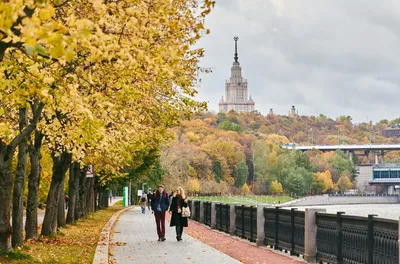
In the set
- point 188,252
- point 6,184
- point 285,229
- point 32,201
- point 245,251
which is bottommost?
point 245,251

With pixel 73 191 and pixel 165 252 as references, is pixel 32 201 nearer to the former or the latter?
pixel 165 252

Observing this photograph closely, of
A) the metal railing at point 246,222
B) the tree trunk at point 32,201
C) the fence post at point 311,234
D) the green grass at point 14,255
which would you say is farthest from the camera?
the metal railing at point 246,222

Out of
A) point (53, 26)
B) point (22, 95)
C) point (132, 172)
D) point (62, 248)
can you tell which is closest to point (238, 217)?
point (62, 248)

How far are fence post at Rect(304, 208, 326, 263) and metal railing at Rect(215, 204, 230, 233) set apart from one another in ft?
42.2

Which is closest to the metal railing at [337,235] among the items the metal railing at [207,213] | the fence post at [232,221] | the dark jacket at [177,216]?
the dark jacket at [177,216]

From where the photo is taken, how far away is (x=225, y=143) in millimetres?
194750

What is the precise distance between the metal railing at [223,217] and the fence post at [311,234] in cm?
1287

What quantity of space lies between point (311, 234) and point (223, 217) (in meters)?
14.9

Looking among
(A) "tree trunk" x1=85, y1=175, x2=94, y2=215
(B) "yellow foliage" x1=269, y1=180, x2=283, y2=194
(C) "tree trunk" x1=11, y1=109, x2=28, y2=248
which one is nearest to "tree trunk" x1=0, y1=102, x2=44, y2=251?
(C) "tree trunk" x1=11, y1=109, x2=28, y2=248

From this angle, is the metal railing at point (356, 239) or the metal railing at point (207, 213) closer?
the metal railing at point (356, 239)

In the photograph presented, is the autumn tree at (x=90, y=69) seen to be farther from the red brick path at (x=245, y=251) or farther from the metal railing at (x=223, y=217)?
the metal railing at (x=223, y=217)

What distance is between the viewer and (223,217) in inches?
1286

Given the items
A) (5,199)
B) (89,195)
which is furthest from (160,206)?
(89,195)

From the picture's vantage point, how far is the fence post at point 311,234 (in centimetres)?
1789
